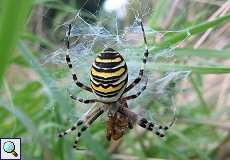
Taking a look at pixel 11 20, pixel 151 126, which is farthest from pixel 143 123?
pixel 11 20

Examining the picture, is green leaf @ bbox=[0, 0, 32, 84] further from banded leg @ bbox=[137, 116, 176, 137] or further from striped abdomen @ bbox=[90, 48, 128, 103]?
banded leg @ bbox=[137, 116, 176, 137]

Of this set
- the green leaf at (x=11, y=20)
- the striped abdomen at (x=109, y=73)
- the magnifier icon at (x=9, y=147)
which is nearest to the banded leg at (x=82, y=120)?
the magnifier icon at (x=9, y=147)

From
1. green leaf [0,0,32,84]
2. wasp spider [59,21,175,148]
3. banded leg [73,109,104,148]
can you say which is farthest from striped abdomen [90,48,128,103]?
green leaf [0,0,32,84]

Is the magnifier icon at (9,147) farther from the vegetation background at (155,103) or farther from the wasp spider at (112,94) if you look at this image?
the wasp spider at (112,94)

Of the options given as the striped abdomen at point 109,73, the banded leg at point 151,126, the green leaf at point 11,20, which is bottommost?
the green leaf at point 11,20

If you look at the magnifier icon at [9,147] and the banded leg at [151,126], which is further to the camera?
the banded leg at [151,126]
